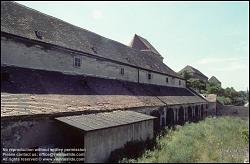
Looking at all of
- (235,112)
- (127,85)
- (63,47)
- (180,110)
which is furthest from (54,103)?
(235,112)

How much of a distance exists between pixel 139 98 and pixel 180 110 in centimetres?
959

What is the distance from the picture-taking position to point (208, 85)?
61.1m

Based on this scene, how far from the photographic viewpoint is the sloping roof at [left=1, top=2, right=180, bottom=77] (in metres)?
15.0

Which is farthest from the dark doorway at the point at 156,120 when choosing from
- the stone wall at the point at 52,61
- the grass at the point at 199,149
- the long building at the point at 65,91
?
the stone wall at the point at 52,61

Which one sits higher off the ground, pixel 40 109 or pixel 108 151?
pixel 40 109

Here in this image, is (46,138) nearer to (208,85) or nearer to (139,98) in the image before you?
(139,98)

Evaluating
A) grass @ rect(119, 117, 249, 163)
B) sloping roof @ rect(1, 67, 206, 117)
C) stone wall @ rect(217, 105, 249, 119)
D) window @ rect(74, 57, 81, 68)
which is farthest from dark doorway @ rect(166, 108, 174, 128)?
stone wall @ rect(217, 105, 249, 119)

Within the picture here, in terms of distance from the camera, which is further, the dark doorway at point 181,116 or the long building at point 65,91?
the dark doorway at point 181,116

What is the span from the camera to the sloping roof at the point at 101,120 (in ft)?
38.0

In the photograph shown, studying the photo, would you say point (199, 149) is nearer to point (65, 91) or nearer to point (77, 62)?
point (65, 91)

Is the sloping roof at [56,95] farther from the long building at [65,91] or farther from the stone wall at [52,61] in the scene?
the stone wall at [52,61]

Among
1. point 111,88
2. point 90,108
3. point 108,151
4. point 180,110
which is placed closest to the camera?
point 108,151

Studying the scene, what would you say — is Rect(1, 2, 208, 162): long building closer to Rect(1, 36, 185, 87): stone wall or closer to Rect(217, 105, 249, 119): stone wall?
Rect(1, 36, 185, 87): stone wall

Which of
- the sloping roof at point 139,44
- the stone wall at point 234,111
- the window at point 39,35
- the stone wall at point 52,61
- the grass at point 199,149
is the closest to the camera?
the grass at point 199,149
